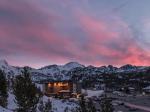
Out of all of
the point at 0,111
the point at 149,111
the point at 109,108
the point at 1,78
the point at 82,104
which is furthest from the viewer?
the point at 149,111

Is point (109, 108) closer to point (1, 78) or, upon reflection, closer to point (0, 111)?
point (0, 111)

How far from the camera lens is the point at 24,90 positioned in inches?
1826

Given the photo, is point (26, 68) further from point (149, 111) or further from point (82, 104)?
point (149, 111)

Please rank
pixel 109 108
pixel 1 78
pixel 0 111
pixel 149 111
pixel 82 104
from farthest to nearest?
pixel 149 111
pixel 1 78
pixel 0 111
pixel 109 108
pixel 82 104

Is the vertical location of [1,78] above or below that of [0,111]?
above

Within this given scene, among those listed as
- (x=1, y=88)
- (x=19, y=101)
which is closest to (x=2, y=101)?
(x=1, y=88)

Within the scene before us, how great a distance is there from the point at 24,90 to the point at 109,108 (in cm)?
1004

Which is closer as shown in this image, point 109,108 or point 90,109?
point 90,109

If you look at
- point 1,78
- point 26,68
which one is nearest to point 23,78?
point 26,68

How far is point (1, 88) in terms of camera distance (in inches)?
2982

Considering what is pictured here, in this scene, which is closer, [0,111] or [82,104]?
[82,104]

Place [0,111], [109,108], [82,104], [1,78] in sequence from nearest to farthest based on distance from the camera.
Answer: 1. [82,104]
2. [109,108]
3. [0,111]
4. [1,78]

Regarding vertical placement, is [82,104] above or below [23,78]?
below

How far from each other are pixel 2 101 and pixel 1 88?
3.28 meters
